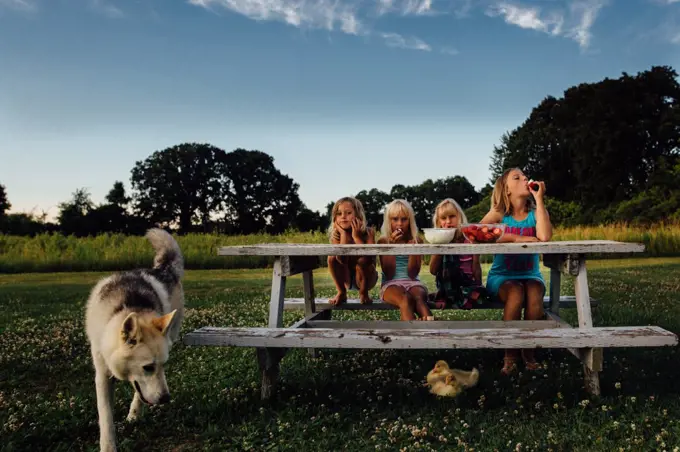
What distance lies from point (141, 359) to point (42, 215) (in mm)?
30219

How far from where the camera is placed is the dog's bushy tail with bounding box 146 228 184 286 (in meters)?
5.50

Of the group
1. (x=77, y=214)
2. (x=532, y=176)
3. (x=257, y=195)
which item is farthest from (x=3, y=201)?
(x=532, y=176)

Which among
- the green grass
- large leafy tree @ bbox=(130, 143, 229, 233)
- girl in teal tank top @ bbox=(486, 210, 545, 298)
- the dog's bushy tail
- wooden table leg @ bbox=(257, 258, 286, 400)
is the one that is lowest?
the green grass

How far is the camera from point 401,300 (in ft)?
18.8

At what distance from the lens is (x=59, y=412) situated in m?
4.67

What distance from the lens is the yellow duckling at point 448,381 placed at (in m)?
4.75

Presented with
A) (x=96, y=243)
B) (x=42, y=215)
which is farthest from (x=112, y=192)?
(x=96, y=243)

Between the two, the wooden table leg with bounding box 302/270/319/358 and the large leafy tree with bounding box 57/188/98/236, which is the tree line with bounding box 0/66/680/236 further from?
the wooden table leg with bounding box 302/270/319/358

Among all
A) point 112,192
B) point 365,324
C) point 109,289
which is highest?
point 112,192

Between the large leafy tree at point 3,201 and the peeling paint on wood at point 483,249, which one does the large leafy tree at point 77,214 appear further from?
the peeling paint on wood at point 483,249

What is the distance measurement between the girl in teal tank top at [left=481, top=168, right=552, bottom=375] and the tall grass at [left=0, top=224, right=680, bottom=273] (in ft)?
41.2

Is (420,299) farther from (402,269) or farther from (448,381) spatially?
(448,381)

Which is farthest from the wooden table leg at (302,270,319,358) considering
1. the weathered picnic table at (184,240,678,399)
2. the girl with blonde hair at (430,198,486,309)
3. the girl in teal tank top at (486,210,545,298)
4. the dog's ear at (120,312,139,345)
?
the dog's ear at (120,312,139,345)

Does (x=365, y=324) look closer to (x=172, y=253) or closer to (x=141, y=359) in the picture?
(x=172, y=253)
